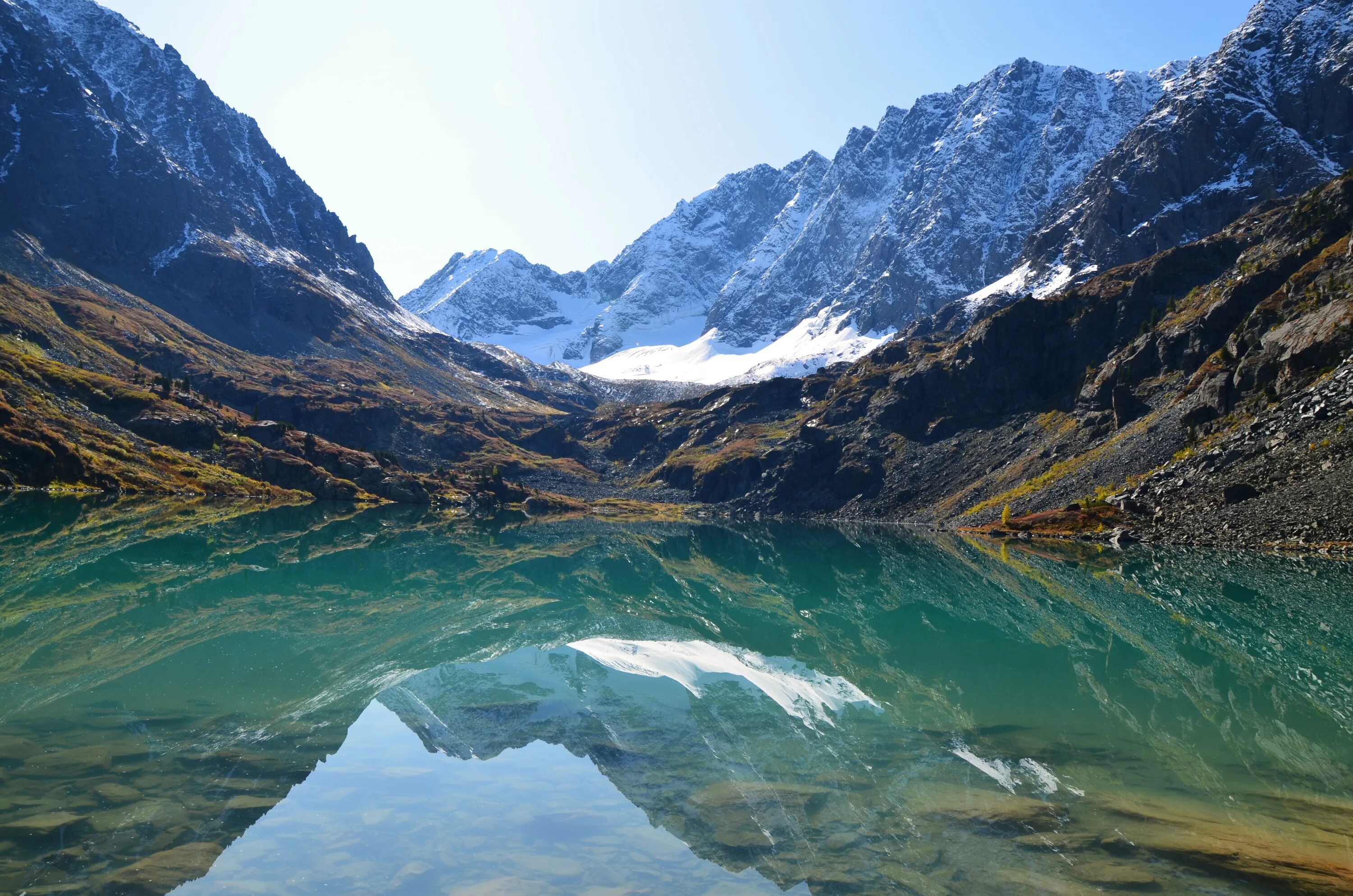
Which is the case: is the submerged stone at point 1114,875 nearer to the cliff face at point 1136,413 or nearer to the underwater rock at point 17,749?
the underwater rock at point 17,749

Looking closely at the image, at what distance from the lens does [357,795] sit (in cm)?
1755

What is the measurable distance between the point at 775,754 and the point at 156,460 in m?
131

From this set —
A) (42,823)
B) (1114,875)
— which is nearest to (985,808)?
(1114,875)

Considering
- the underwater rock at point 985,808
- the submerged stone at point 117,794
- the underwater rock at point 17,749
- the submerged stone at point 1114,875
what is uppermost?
the underwater rock at point 17,749

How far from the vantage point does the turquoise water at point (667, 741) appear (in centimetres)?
1423

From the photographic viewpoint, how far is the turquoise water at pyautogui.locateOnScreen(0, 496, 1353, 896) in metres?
14.2

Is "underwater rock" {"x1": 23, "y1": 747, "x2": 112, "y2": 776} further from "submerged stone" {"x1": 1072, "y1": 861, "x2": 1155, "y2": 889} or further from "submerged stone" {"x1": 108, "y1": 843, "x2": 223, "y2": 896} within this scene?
"submerged stone" {"x1": 1072, "y1": 861, "x2": 1155, "y2": 889}

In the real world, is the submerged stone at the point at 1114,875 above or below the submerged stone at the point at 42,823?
below

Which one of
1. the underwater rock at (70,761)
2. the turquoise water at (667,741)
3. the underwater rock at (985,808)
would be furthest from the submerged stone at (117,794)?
the underwater rock at (985,808)

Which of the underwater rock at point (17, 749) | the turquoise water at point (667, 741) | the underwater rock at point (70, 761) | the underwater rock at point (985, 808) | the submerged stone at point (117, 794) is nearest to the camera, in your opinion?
the turquoise water at point (667, 741)

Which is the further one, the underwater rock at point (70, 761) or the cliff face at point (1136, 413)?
the cliff face at point (1136, 413)

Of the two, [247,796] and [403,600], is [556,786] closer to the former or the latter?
[247,796]

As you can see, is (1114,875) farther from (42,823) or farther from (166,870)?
(42,823)

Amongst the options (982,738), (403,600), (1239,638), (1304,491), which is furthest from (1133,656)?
(1304,491)
